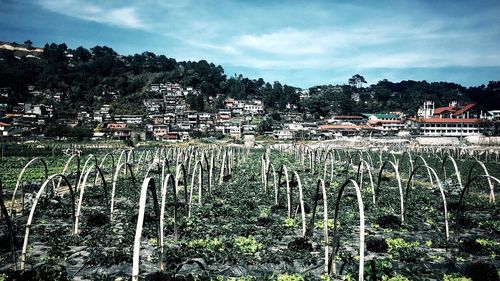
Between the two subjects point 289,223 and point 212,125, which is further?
point 212,125

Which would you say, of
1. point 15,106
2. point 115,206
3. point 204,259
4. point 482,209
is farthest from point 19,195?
point 15,106

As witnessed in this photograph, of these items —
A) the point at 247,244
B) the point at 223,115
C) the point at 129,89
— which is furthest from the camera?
the point at 129,89

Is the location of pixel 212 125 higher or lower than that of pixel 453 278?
higher

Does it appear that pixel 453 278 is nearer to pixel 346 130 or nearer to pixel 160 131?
pixel 160 131

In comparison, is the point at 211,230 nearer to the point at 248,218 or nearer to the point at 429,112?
the point at 248,218

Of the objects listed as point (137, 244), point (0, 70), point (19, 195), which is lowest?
point (19, 195)

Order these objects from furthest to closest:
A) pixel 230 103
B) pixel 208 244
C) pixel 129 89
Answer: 1. pixel 129 89
2. pixel 230 103
3. pixel 208 244

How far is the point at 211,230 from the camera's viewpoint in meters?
9.94

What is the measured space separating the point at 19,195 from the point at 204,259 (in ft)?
45.2

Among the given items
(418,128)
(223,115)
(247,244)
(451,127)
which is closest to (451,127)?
(451,127)

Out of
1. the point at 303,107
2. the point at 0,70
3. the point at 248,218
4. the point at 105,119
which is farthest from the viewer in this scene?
the point at 303,107

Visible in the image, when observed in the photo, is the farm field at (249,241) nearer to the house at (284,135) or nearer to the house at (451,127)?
the house at (284,135)

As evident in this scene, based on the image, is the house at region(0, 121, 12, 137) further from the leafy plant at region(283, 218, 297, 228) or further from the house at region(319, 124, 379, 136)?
the leafy plant at region(283, 218, 297, 228)

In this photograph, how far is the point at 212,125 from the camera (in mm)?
110750
